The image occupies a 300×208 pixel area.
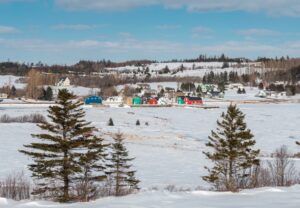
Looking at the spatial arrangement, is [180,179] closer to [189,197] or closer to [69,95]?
[69,95]

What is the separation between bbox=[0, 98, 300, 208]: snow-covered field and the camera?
29.4 feet

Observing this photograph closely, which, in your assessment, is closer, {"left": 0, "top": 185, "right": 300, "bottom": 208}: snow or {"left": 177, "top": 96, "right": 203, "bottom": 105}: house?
{"left": 0, "top": 185, "right": 300, "bottom": 208}: snow

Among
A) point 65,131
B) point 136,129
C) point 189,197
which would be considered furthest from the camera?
point 136,129

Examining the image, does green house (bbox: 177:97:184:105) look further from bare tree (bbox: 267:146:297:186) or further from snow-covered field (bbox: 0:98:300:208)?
bare tree (bbox: 267:146:297:186)

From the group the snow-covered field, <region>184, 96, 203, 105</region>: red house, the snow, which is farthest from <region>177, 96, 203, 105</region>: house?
the snow

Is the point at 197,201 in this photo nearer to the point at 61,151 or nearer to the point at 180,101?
the point at 61,151

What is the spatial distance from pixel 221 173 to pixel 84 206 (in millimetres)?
12637

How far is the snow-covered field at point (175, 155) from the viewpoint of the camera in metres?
8.95

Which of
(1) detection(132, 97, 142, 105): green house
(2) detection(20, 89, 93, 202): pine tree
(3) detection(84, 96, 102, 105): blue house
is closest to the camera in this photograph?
(2) detection(20, 89, 93, 202): pine tree

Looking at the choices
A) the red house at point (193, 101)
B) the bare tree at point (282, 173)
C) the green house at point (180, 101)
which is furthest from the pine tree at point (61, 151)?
the green house at point (180, 101)

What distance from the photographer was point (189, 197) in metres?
9.47

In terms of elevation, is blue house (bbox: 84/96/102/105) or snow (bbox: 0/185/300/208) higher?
snow (bbox: 0/185/300/208)

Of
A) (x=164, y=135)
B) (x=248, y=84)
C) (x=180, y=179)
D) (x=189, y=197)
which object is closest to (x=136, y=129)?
(x=164, y=135)

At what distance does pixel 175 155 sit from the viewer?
3275 cm
